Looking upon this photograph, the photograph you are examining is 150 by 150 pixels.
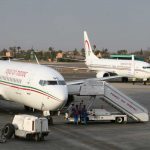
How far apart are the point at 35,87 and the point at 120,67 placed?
4539cm

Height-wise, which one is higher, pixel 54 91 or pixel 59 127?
pixel 54 91

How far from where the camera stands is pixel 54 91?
2772 centimetres

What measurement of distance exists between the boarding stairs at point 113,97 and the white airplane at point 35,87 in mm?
1796

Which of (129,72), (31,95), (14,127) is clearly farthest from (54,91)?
(129,72)

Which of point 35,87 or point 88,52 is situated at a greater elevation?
point 88,52

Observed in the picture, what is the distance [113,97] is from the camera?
3052cm

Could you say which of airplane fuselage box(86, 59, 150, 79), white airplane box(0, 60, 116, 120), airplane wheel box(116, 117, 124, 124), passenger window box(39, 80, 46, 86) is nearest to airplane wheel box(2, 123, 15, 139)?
white airplane box(0, 60, 116, 120)

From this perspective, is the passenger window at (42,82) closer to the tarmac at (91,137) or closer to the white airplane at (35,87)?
the white airplane at (35,87)

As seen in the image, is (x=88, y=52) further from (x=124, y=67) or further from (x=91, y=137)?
(x=91, y=137)

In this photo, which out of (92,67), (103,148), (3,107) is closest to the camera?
(103,148)

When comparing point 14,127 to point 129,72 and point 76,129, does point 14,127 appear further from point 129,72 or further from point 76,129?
point 129,72

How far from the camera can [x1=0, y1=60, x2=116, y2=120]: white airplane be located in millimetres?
27688

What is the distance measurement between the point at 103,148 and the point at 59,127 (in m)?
6.98

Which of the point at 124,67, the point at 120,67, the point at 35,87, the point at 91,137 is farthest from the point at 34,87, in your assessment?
the point at 120,67
